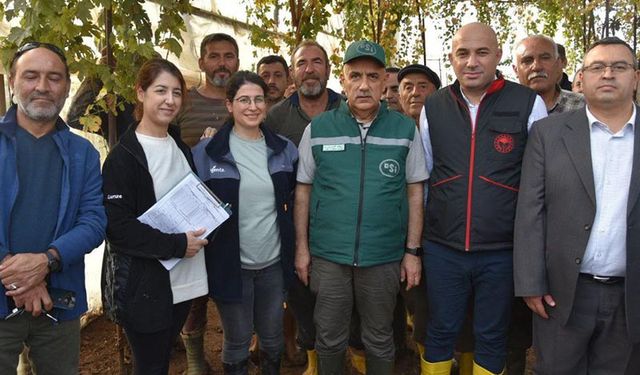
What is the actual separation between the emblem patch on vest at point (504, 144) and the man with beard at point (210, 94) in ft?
6.63

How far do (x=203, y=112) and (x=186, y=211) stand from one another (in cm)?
145

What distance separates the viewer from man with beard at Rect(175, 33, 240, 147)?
4.12m

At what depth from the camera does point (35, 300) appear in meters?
2.53

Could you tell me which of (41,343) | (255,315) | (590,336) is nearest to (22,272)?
(41,343)

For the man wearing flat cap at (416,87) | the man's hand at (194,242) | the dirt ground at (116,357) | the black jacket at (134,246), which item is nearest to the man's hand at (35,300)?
the black jacket at (134,246)

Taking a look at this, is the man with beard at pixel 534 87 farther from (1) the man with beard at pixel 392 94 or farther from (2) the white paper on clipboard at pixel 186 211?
(2) the white paper on clipboard at pixel 186 211

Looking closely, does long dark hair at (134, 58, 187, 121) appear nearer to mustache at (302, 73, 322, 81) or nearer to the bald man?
mustache at (302, 73, 322, 81)

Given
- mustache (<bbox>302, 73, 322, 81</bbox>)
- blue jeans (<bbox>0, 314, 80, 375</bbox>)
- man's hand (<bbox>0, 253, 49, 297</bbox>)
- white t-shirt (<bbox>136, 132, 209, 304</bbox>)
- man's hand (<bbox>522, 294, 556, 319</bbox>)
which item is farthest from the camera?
mustache (<bbox>302, 73, 322, 81</bbox>)

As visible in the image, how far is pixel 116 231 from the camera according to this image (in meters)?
2.80

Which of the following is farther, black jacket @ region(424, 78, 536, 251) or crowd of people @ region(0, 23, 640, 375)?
black jacket @ region(424, 78, 536, 251)

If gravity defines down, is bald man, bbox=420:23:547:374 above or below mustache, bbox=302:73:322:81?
below

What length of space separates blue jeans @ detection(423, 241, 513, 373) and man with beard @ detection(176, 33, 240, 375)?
1.55 metres

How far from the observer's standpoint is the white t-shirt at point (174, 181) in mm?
2918

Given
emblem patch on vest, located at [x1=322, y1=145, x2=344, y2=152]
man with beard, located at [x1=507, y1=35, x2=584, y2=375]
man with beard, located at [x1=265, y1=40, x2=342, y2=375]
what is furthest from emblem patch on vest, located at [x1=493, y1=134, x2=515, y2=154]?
man with beard, located at [x1=265, y1=40, x2=342, y2=375]
